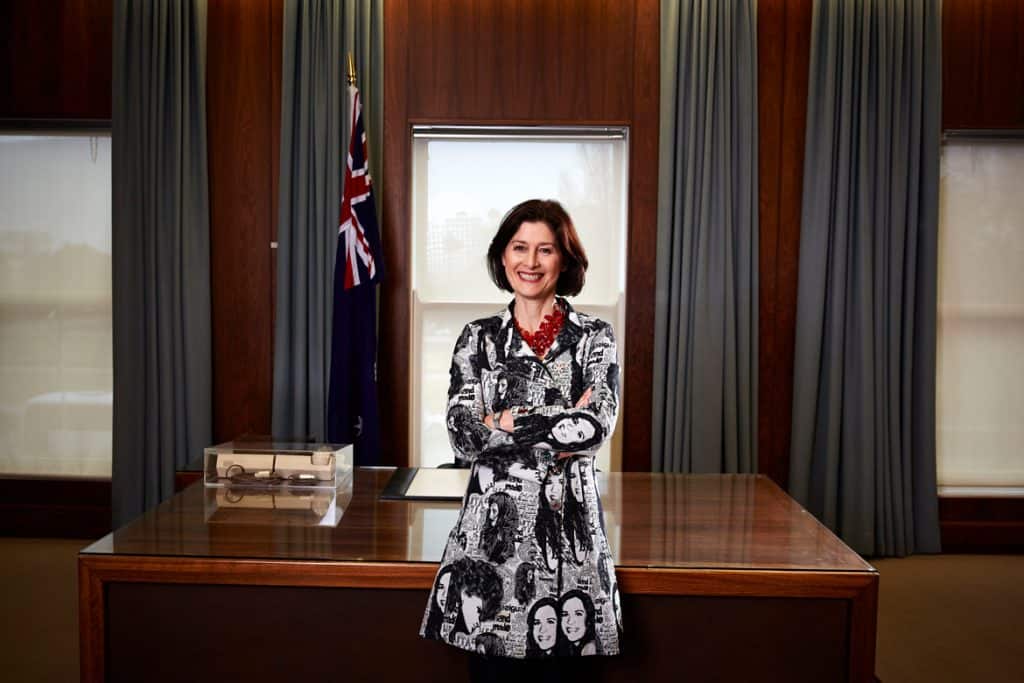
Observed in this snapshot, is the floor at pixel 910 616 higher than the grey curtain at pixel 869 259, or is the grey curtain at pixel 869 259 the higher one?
the grey curtain at pixel 869 259

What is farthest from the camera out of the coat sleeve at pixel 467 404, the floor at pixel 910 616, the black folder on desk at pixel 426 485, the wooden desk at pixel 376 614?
the floor at pixel 910 616

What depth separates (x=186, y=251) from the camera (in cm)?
418

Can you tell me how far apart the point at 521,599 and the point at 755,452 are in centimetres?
289

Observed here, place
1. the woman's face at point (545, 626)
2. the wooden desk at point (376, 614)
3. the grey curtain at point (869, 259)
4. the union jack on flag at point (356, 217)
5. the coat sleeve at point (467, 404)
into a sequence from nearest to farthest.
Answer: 1. the woman's face at point (545, 626)
2. the coat sleeve at point (467, 404)
3. the wooden desk at point (376, 614)
4. the union jack on flag at point (356, 217)
5. the grey curtain at point (869, 259)

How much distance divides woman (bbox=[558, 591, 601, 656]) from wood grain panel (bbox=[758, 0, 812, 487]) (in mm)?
2930

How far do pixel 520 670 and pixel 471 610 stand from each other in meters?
0.16

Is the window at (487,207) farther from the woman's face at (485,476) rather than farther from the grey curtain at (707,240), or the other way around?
the woman's face at (485,476)

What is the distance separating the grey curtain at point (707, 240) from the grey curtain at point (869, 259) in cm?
30

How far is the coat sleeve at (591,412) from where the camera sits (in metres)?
1.61

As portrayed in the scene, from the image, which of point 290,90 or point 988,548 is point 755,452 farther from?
point 290,90

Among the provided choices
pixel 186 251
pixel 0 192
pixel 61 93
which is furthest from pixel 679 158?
pixel 0 192

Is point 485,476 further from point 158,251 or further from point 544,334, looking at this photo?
point 158,251

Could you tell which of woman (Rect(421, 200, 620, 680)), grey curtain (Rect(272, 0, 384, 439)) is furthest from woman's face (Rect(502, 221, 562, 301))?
grey curtain (Rect(272, 0, 384, 439))

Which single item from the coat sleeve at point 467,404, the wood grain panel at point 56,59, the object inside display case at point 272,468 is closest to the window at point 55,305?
the wood grain panel at point 56,59
